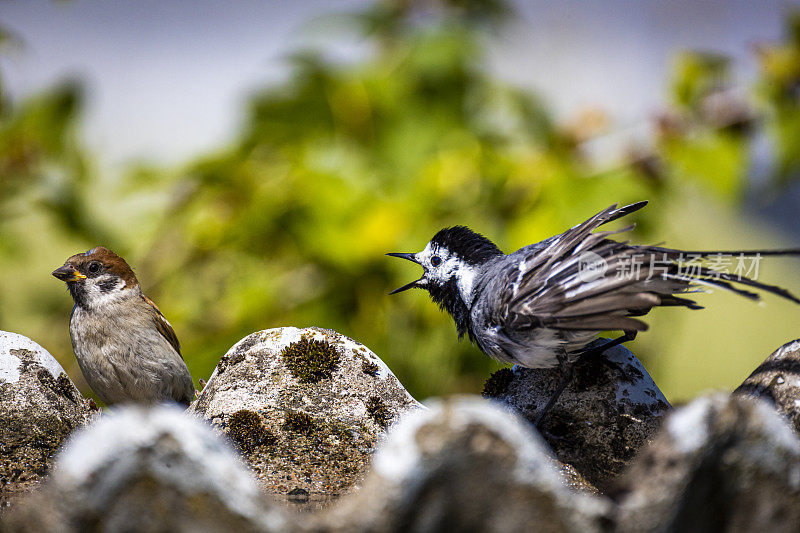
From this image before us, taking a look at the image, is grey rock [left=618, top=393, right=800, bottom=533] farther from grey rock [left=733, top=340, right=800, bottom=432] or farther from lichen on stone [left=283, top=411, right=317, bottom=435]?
lichen on stone [left=283, top=411, right=317, bottom=435]

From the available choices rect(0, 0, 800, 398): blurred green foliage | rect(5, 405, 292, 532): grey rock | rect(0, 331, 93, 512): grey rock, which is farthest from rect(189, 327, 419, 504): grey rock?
rect(0, 0, 800, 398): blurred green foliage

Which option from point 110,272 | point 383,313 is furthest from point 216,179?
point 110,272

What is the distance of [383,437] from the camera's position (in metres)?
1.99

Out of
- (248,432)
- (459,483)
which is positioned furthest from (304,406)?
(459,483)

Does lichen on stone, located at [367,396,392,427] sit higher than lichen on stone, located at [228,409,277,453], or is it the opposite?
lichen on stone, located at [367,396,392,427]

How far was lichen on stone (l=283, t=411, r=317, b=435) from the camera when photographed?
1979 millimetres

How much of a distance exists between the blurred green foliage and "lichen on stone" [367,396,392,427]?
1.62m

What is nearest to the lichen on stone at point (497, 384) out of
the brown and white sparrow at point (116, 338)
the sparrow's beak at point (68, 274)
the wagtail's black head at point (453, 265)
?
the wagtail's black head at point (453, 265)

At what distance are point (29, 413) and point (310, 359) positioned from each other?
0.78 metres

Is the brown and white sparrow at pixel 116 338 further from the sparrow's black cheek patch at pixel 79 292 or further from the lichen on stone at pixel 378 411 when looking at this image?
the lichen on stone at pixel 378 411

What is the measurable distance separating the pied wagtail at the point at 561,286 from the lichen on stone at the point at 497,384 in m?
0.11

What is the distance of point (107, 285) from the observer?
254cm

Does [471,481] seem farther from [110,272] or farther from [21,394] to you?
[110,272]

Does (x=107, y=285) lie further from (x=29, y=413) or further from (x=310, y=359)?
(x=310, y=359)
